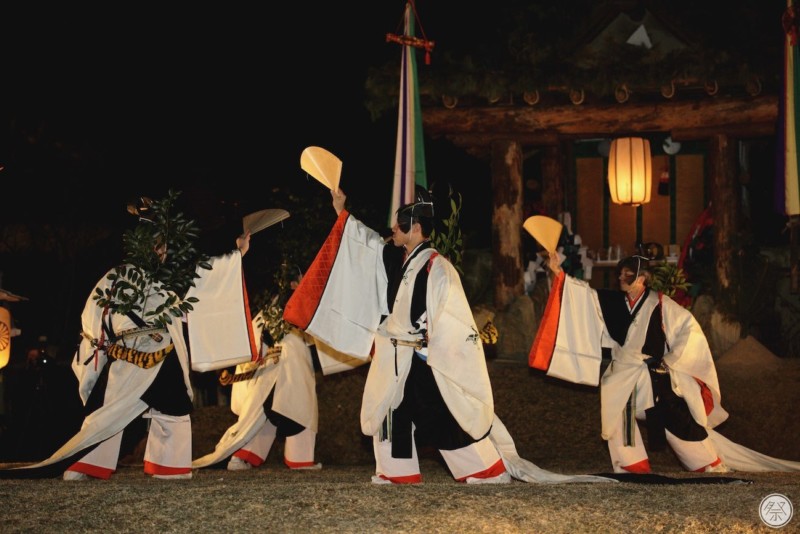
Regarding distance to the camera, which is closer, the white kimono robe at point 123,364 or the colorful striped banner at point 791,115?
the white kimono robe at point 123,364

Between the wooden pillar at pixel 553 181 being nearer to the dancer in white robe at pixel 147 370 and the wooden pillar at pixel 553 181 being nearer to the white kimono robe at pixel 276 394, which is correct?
the white kimono robe at pixel 276 394

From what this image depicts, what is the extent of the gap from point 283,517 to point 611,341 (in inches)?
160

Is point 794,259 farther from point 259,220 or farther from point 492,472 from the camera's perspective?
point 259,220

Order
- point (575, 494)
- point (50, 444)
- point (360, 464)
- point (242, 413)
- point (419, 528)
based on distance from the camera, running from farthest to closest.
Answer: point (50, 444)
point (360, 464)
point (242, 413)
point (575, 494)
point (419, 528)

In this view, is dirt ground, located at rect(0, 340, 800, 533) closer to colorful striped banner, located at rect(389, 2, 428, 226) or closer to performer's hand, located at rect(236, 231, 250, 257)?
performer's hand, located at rect(236, 231, 250, 257)

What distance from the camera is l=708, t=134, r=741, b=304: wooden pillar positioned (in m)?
11.6

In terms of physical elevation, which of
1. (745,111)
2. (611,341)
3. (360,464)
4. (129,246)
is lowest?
(360,464)

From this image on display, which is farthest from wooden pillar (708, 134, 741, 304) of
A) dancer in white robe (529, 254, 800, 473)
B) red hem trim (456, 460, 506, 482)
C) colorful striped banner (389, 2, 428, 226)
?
red hem trim (456, 460, 506, 482)

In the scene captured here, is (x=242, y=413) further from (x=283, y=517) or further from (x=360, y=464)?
(x=283, y=517)

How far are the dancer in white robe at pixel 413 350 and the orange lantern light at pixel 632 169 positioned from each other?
6.49m

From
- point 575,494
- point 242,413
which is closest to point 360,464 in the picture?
point 242,413

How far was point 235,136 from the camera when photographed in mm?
13719

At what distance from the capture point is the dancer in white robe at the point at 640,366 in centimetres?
777

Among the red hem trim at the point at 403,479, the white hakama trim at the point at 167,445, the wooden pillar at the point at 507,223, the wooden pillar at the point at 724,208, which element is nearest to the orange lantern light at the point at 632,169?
the wooden pillar at the point at 724,208
